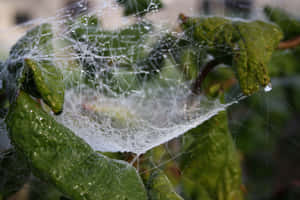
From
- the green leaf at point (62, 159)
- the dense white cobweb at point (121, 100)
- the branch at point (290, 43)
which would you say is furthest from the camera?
the branch at point (290, 43)

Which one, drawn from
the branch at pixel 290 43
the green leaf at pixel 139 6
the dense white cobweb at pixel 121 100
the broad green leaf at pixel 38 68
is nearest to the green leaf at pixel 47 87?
the broad green leaf at pixel 38 68

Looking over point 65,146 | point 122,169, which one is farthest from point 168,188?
point 65,146

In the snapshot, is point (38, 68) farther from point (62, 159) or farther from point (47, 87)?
point (62, 159)

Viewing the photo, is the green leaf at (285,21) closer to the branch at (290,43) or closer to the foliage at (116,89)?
the branch at (290,43)

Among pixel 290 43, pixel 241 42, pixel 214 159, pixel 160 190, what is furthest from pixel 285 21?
pixel 160 190

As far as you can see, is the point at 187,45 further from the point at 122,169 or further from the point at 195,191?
the point at 195,191

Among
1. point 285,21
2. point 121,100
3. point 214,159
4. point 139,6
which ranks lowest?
point 214,159

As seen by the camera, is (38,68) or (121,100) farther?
(121,100)

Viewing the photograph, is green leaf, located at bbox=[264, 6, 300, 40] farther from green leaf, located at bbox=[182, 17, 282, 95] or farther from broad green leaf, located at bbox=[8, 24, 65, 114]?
broad green leaf, located at bbox=[8, 24, 65, 114]
